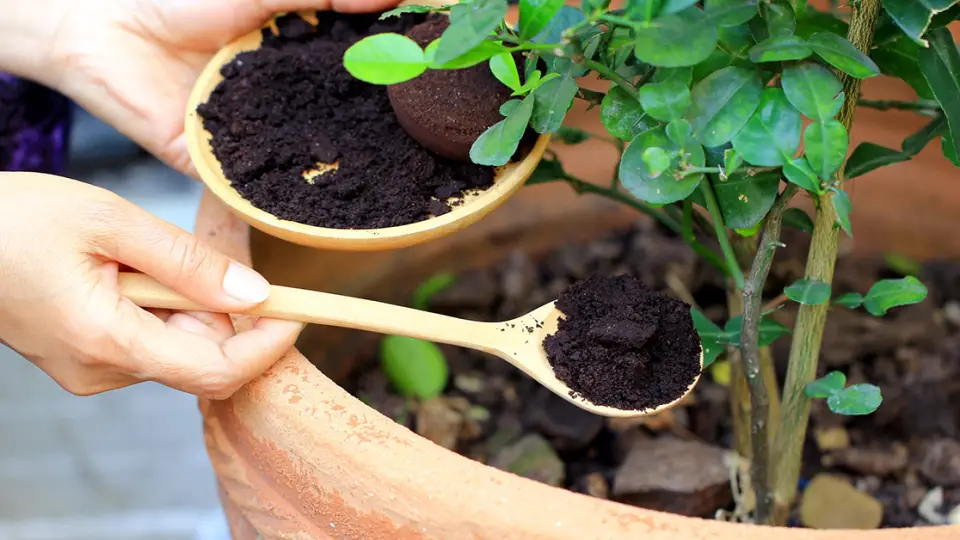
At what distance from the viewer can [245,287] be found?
0.64 metres

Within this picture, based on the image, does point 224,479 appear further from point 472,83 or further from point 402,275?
point 402,275

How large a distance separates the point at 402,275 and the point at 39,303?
57 centimetres

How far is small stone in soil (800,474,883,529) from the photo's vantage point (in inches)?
34.5

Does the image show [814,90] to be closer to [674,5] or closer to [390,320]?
[674,5]

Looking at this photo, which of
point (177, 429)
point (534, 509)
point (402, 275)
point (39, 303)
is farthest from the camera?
point (177, 429)

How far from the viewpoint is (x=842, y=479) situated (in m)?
0.94

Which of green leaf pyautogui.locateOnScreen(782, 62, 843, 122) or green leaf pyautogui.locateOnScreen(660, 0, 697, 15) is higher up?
green leaf pyautogui.locateOnScreen(660, 0, 697, 15)

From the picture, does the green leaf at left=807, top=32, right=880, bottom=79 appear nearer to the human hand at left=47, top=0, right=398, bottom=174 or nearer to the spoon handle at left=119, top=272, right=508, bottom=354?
the spoon handle at left=119, top=272, right=508, bottom=354

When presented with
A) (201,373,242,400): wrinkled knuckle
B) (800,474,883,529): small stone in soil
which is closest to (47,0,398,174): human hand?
(201,373,242,400): wrinkled knuckle

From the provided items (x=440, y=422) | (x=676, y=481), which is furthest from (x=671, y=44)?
(x=440, y=422)

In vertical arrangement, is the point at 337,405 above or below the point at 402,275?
above

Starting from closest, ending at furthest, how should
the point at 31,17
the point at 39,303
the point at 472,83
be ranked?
the point at 39,303
the point at 472,83
the point at 31,17

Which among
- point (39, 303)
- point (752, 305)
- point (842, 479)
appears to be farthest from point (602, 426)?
point (39, 303)

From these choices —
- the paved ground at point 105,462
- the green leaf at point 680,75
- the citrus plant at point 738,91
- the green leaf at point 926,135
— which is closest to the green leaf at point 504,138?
the citrus plant at point 738,91
